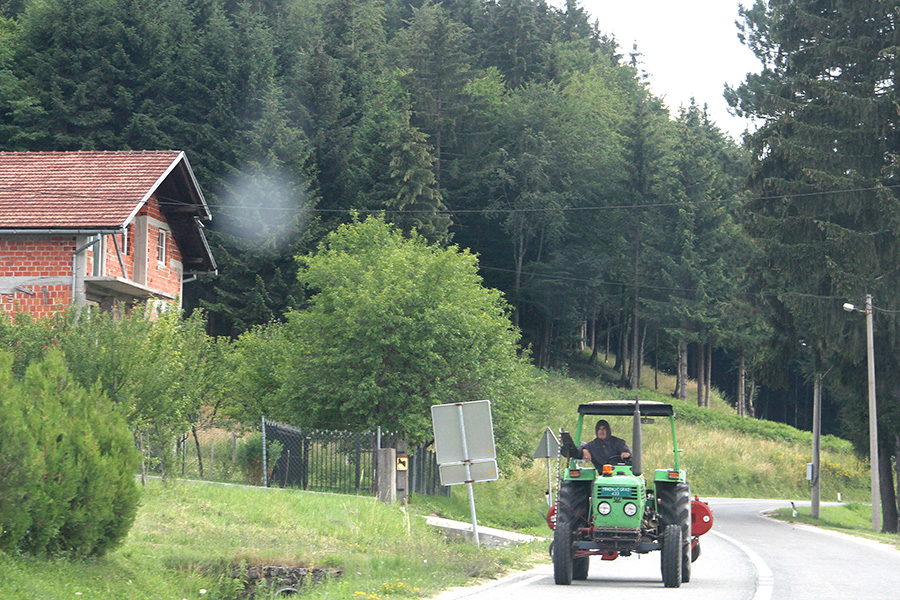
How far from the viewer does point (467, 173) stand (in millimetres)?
74562

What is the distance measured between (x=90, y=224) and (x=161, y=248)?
19.8ft

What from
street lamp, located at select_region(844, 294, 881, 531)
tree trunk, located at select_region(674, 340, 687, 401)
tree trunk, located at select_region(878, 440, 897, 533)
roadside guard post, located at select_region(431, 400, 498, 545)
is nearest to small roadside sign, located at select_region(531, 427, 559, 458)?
roadside guard post, located at select_region(431, 400, 498, 545)

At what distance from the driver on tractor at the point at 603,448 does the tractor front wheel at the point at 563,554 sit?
4.06 feet

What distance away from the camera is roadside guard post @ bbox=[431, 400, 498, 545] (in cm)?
1655

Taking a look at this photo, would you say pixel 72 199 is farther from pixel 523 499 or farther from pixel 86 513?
pixel 86 513

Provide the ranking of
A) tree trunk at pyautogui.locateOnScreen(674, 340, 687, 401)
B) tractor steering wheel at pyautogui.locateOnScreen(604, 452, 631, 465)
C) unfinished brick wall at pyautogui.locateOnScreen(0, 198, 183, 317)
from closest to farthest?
1. tractor steering wheel at pyautogui.locateOnScreen(604, 452, 631, 465)
2. unfinished brick wall at pyautogui.locateOnScreen(0, 198, 183, 317)
3. tree trunk at pyautogui.locateOnScreen(674, 340, 687, 401)

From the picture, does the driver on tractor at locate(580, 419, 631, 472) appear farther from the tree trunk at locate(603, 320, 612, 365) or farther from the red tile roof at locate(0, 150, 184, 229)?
the tree trunk at locate(603, 320, 612, 365)

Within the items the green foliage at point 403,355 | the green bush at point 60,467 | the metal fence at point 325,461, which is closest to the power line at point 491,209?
the green foliage at point 403,355

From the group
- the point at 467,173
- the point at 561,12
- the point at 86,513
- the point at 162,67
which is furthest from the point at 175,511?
the point at 561,12

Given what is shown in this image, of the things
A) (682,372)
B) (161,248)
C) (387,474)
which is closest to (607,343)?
(682,372)

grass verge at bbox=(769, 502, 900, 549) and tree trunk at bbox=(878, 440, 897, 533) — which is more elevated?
tree trunk at bbox=(878, 440, 897, 533)

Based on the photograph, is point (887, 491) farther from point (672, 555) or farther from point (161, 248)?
point (672, 555)

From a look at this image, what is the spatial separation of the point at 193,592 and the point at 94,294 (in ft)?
67.5

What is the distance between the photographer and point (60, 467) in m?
12.6
